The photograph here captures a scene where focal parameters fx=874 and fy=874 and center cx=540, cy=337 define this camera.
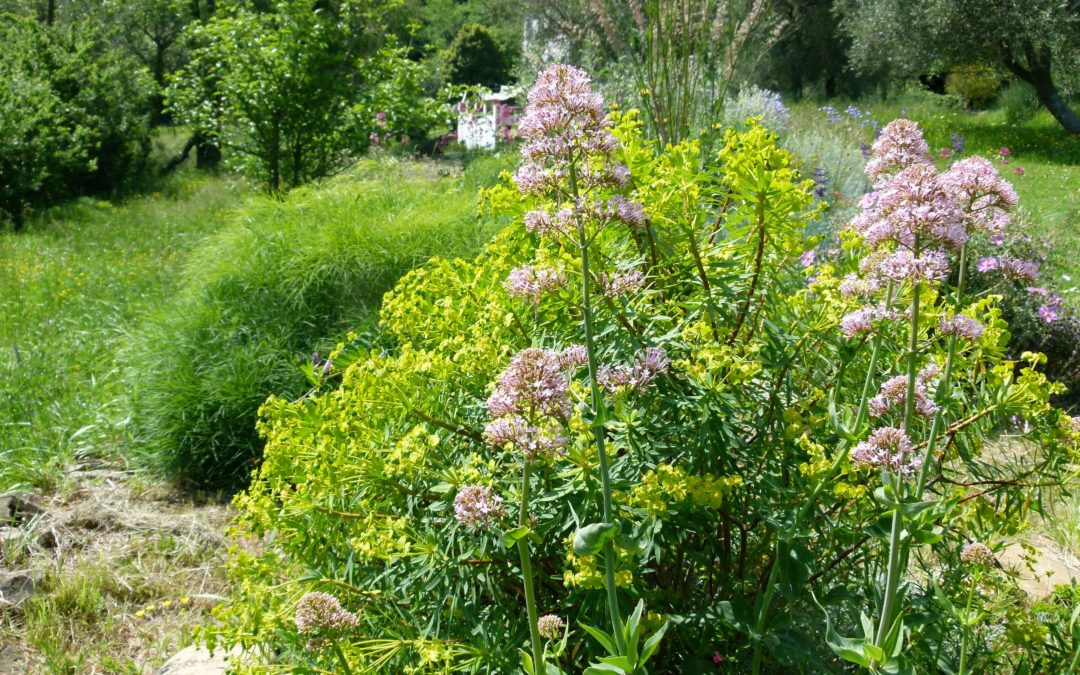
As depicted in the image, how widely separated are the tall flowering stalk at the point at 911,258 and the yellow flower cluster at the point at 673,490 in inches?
10.7

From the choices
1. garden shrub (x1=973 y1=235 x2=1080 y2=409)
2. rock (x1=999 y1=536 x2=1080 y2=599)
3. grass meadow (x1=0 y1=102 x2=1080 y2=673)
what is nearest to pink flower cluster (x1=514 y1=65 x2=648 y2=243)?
grass meadow (x1=0 y1=102 x2=1080 y2=673)

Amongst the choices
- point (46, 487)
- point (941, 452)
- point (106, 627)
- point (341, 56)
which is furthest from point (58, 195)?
point (941, 452)

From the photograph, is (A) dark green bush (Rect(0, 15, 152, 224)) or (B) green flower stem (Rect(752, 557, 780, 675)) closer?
(B) green flower stem (Rect(752, 557, 780, 675))

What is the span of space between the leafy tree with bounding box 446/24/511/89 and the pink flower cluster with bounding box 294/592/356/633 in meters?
30.4

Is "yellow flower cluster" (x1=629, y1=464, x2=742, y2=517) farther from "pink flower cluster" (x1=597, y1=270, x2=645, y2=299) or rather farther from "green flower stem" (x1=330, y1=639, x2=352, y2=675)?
"green flower stem" (x1=330, y1=639, x2=352, y2=675)

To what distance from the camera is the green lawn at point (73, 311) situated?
4.54 meters

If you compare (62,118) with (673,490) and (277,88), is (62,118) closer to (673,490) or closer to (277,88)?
(277,88)

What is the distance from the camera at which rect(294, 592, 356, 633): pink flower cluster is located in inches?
57.5

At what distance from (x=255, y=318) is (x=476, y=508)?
3.49 m

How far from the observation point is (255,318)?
4.55 m

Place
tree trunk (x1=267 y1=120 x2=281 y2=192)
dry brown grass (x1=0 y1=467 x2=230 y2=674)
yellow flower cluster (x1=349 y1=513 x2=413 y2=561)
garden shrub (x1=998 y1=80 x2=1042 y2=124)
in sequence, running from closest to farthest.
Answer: yellow flower cluster (x1=349 y1=513 x2=413 y2=561)
dry brown grass (x1=0 y1=467 x2=230 y2=674)
tree trunk (x1=267 y1=120 x2=281 y2=192)
garden shrub (x1=998 y1=80 x2=1042 y2=124)

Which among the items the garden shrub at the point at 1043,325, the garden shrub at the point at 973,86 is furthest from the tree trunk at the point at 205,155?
the garden shrub at the point at 1043,325

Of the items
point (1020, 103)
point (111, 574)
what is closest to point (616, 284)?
point (111, 574)

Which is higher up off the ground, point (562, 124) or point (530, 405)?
point (562, 124)
